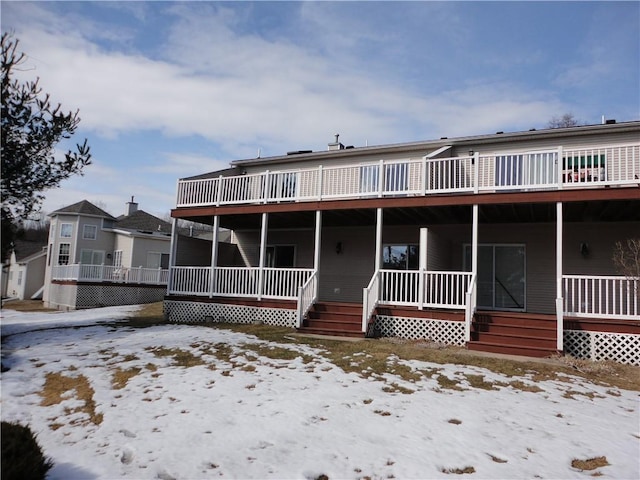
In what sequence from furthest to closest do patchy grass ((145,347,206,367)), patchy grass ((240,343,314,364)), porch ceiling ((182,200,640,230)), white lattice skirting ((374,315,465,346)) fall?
porch ceiling ((182,200,640,230))
white lattice skirting ((374,315,465,346))
patchy grass ((240,343,314,364))
patchy grass ((145,347,206,367))

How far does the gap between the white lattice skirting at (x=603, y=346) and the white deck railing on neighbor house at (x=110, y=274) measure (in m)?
20.3

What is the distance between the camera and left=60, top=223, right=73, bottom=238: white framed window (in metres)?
28.3

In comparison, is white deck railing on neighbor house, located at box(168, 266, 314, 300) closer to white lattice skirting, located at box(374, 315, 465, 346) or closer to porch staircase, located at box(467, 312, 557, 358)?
white lattice skirting, located at box(374, 315, 465, 346)

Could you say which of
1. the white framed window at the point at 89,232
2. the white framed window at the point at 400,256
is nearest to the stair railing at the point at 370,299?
the white framed window at the point at 400,256

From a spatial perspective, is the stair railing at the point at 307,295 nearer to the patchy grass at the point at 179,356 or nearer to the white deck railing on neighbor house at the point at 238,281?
the white deck railing on neighbor house at the point at 238,281

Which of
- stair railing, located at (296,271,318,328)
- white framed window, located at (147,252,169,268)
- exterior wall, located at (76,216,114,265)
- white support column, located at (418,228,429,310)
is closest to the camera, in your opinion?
white support column, located at (418,228,429,310)

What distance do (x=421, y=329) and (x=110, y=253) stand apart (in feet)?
82.2

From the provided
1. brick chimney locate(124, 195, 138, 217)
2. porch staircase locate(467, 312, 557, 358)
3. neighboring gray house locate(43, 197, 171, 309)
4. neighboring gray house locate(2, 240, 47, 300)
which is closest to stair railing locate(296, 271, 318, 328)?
porch staircase locate(467, 312, 557, 358)

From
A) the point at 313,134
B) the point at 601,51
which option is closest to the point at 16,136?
the point at 601,51

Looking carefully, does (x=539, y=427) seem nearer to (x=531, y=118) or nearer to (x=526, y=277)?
(x=526, y=277)

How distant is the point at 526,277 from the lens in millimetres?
12695

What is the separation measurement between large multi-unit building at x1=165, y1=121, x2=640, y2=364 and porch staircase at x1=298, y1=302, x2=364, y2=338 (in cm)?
5

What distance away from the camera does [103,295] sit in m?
22.9

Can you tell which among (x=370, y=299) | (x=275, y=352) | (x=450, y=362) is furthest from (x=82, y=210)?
(x=450, y=362)
